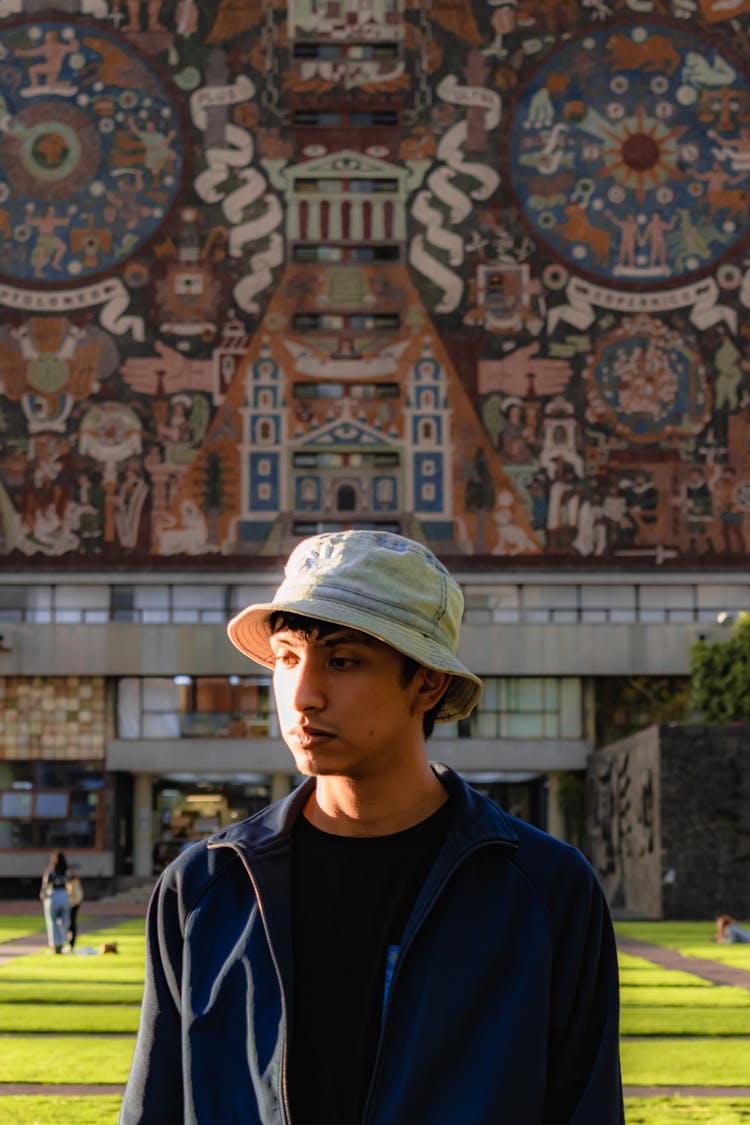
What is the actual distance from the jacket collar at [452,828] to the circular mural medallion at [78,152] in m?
50.3

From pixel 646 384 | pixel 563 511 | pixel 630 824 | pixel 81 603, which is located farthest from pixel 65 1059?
pixel 646 384

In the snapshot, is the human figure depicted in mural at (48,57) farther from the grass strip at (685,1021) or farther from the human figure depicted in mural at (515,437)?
the grass strip at (685,1021)

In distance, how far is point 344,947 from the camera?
3.26m

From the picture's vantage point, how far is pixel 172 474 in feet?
169

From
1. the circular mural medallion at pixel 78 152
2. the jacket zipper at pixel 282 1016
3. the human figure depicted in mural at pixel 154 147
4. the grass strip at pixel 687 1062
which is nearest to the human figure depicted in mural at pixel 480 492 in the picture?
the circular mural medallion at pixel 78 152

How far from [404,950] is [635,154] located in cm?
5150

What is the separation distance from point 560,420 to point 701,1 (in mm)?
13782

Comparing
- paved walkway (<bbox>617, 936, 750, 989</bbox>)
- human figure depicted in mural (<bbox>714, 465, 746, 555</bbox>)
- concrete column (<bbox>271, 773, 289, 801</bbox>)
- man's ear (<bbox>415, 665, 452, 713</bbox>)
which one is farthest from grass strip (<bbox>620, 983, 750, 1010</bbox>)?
concrete column (<bbox>271, 773, 289, 801</bbox>)

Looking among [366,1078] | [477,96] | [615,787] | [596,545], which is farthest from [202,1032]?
[477,96]

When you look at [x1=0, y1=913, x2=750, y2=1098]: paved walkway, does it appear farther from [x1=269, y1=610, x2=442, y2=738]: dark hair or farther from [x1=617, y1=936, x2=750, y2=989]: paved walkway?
[x1=269, y1=610, x2=442, y2=738]: dark hair

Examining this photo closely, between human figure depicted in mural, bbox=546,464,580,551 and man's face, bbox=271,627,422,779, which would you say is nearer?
man's face, bbox=271,627,422,779

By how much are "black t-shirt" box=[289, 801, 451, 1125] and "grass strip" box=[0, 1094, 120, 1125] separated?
231 inches

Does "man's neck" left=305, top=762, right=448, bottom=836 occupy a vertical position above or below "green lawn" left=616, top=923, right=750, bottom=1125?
above

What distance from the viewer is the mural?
169 feet
